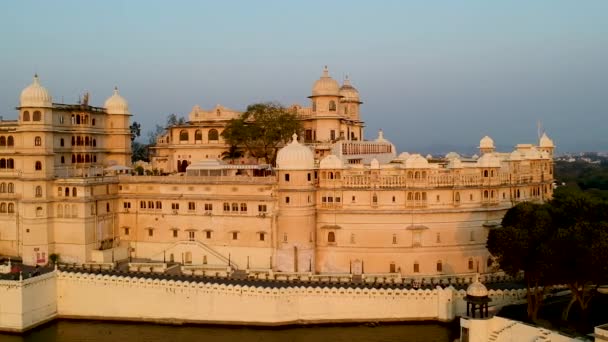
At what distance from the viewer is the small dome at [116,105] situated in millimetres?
56844

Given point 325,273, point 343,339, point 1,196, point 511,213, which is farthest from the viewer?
point 1,196

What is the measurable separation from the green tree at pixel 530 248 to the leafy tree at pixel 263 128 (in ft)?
75.3

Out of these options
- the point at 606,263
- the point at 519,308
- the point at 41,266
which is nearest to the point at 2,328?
the point at 41,266

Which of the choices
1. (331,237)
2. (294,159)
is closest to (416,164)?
(331,237)

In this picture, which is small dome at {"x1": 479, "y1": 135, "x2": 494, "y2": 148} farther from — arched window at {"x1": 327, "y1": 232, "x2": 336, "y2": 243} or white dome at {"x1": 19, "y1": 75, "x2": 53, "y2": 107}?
white dome at {"x1": 19, "y1": 75, "x2": 53, "y2": 107}

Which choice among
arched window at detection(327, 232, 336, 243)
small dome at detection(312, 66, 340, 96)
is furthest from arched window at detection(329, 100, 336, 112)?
arched window at detection(327, 232, 336, 243)

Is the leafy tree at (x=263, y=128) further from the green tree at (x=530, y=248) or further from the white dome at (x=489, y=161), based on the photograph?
the green tree at (x=530, y=248)

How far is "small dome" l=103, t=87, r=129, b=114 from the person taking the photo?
186 feet

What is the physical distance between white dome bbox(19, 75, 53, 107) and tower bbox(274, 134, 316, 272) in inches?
725

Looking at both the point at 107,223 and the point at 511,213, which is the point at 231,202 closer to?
the point at 107,223

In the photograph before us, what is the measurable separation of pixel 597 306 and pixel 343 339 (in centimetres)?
1547

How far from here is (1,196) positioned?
50.5m

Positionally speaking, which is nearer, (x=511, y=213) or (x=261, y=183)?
(x=511, y=213)

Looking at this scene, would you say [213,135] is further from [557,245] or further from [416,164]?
[557,245]
